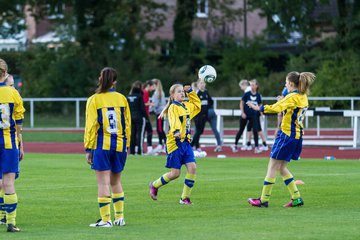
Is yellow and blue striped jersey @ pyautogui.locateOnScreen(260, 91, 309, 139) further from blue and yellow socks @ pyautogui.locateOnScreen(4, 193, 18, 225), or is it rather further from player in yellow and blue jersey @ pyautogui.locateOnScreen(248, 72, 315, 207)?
blue and yellow socks @ pyautogui.locateOnScreen(4, 193, 18, 225)

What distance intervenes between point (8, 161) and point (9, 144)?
0.69 ft

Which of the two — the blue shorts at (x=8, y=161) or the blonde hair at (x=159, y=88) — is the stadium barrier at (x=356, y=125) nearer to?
the blonde hair at (x=159, y=88)

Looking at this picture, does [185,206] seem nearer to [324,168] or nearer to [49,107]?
[324,168]

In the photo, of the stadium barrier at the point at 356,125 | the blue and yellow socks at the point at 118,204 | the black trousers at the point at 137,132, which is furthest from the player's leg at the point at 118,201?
the stadium barrier at the point at 356,125

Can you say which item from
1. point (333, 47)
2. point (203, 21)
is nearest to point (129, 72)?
point (203, 21)

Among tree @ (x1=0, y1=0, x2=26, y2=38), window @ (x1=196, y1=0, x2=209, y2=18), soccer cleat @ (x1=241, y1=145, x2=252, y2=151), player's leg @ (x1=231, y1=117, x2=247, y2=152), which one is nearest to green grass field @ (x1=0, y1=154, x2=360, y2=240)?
player's leg @ (x1=231, y1=117, x2=247, y2=152)

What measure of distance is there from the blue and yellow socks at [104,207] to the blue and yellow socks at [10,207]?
105 centimetres

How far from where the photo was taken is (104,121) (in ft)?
39.6

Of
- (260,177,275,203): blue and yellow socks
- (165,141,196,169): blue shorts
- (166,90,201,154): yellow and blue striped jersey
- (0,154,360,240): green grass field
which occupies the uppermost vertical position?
(166,90,201,154): yellow and blue striped jersey

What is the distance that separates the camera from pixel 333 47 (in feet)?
146

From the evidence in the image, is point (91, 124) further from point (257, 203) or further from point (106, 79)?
point (257, 203)

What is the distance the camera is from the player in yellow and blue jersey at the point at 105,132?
39.5 ft

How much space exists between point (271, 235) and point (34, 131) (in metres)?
27.0

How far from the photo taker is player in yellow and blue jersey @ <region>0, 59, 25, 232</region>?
1196 cm
